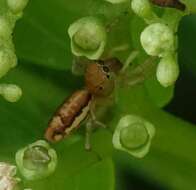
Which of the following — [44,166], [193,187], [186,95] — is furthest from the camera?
[186,95]

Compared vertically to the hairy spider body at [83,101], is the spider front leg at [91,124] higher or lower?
lower

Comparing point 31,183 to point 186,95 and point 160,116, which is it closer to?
point 160,116

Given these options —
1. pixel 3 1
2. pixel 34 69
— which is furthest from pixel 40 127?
pixel 3 1

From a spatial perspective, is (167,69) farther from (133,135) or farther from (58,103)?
(58,103)

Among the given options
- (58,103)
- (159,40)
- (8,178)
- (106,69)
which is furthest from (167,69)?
(58,103)

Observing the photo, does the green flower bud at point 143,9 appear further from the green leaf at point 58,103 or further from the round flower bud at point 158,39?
the green leaf at point 58,103

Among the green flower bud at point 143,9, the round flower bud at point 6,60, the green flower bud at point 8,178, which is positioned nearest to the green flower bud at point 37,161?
the green flower bud at point 8,178
